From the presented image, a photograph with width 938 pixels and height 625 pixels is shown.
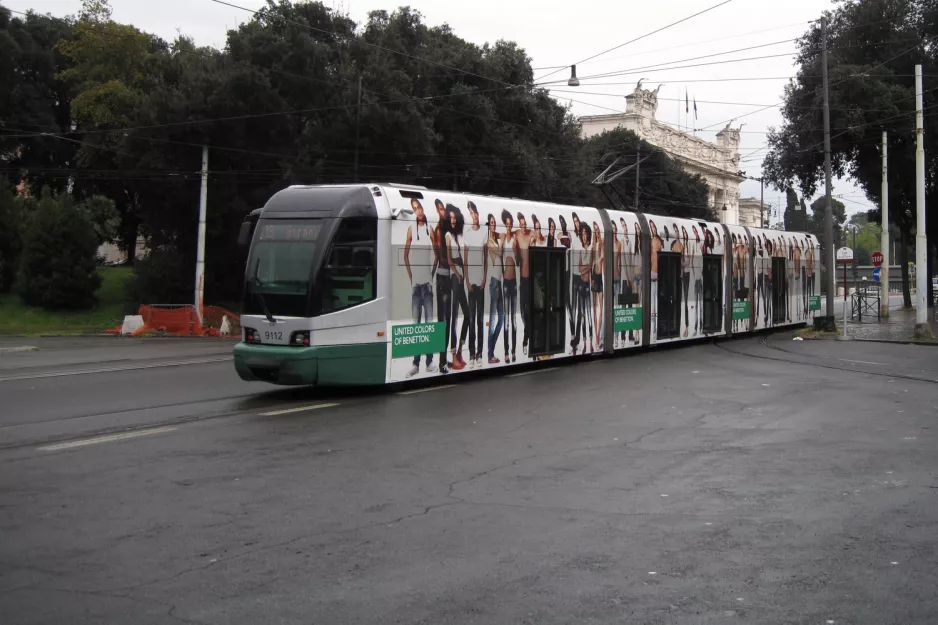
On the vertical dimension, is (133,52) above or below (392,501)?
above

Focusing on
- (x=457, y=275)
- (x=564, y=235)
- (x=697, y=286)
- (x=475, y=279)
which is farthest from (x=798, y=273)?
(x=457, y=275)

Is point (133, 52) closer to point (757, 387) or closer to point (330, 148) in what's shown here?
point (330, 148)

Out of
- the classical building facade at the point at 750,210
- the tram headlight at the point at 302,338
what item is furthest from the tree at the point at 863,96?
the classical building facade at the point at 750,210

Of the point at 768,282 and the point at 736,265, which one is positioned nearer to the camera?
the point at 736,265

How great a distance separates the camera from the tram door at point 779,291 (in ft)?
96.7

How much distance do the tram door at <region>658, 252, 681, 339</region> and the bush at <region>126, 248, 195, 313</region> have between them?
22.4 metres

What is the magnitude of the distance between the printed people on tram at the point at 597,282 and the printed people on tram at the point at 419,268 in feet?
18.9

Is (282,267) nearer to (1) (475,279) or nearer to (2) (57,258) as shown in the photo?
(1) (475,279)

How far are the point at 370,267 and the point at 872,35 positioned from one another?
117 feet

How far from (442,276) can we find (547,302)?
352 cm

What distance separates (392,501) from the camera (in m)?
7.19

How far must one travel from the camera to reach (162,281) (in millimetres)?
38250

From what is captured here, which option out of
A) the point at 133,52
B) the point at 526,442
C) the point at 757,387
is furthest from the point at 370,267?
the point at 133,52

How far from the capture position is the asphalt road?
5.02 metres
